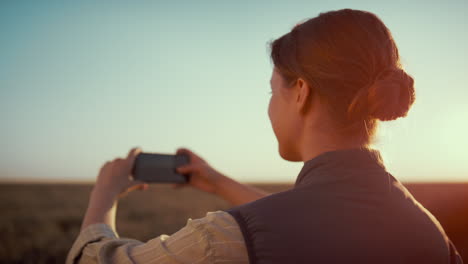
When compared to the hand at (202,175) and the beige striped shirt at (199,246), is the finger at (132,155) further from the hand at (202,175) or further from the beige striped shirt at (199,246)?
the beige striped shirt at (199,246)

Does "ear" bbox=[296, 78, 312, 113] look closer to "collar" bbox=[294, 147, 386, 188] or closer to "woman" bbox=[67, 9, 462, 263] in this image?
"woman" bbox=[67, 9, 462, 263]

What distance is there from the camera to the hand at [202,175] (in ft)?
7.38

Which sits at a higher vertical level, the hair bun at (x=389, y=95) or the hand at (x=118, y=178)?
the hair bun at (x=389, y=95)

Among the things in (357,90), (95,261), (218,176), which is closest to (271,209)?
(357,90)

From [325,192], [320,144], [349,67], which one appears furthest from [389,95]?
[325,192]

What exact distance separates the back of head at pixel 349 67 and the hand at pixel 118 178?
89 centimetres

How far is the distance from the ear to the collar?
0.17 m

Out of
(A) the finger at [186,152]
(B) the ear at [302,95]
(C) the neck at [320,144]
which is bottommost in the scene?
(A) the finger at [186,152]

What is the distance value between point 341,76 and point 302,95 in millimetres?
140

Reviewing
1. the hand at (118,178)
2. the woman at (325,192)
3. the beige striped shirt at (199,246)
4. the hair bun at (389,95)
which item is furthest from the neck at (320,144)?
the hand at (118,178)

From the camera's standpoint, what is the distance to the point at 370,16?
1496mm

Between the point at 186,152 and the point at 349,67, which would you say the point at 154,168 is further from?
the point at 349,67

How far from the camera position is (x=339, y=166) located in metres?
1.35

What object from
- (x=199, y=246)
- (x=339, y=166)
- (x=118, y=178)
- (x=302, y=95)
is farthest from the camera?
(x=118, y=178)
